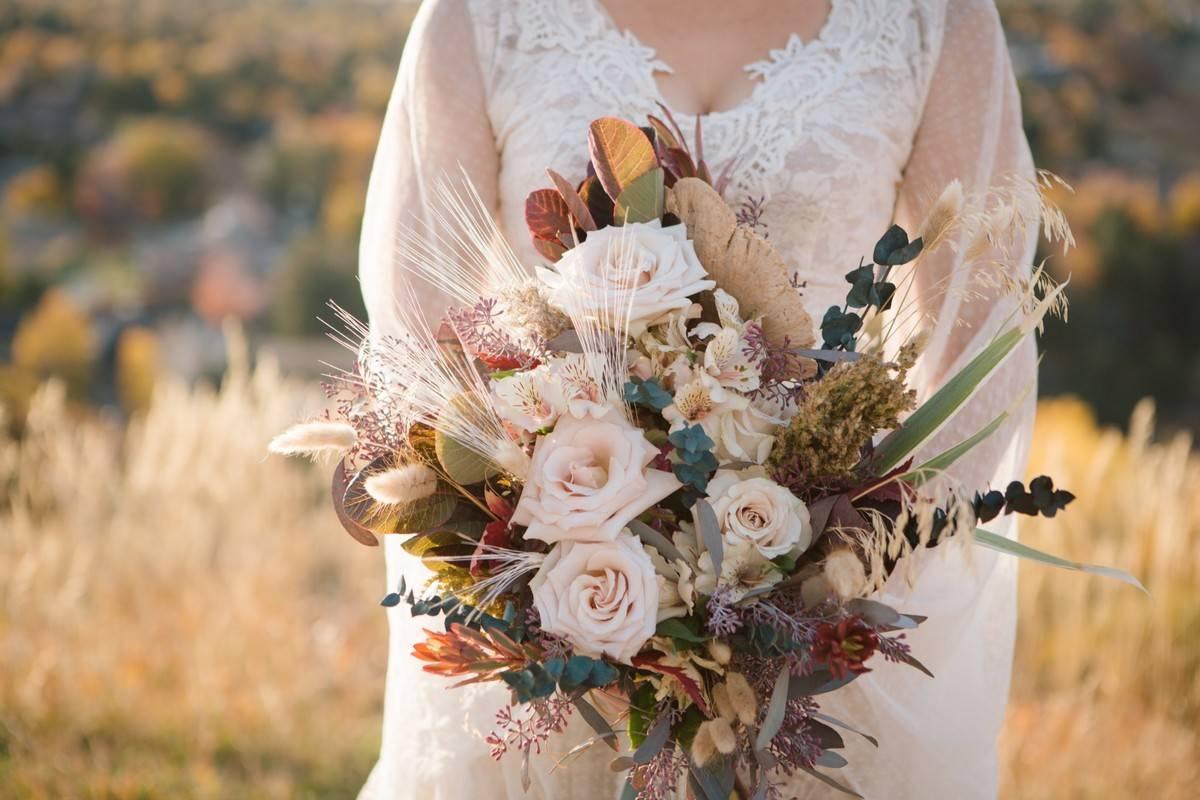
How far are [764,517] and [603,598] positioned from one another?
0.22 m

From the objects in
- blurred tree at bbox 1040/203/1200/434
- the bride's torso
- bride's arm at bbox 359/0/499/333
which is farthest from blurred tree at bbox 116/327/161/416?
blurred tree at bbox 1040/203/1200/434

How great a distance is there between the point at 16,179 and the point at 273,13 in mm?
4246

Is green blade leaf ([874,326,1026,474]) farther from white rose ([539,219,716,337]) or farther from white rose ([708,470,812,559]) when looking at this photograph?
white rose ([539,219,716,337])

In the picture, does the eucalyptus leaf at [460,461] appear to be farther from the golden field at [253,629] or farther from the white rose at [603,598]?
the golden field at [253,629]

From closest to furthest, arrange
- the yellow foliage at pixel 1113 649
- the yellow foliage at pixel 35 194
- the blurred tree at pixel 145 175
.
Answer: the yellow foliage at pixel 1113 649
the yellow foliage at pixel 35 194
the blurred tree at pixel 145 175

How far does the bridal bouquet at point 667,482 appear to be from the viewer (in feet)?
4.28

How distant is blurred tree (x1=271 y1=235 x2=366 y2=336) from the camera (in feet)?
35.2

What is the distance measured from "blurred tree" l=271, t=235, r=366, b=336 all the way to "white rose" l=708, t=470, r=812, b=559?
9729mm

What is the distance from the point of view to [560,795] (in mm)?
2006

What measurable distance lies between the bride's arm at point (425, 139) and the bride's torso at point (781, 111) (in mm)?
33

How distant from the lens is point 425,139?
2143 mm

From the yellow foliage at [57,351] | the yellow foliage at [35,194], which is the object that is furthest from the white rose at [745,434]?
the yellow foliage at [35,194]

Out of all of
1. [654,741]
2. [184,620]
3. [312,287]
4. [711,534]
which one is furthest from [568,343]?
[312,287]

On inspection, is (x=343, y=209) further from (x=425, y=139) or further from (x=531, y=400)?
(x=531, y=400)
